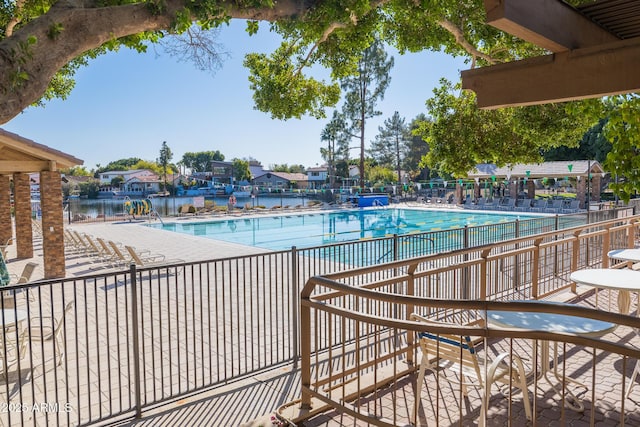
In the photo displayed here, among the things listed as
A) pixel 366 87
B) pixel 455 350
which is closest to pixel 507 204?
pixel 366 87

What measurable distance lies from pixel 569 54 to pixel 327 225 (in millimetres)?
24155

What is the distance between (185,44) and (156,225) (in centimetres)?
1987

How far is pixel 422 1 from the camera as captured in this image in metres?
6.46

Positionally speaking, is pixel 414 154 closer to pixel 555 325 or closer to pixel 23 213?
pixel 23 213

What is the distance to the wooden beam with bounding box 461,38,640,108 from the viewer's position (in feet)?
11.0

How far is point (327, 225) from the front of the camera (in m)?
27.5

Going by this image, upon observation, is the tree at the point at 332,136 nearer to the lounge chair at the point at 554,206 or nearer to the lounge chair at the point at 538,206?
the lounge chair at the point at 538,206

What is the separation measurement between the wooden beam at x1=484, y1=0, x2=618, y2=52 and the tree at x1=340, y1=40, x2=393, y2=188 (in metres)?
42.3

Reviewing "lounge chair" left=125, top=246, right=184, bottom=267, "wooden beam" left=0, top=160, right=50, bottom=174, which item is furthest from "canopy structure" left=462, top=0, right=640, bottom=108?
"wooden beam" left=0, top=160, right=50, bottom=174

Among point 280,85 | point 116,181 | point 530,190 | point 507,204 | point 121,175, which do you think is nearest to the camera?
point 280,85

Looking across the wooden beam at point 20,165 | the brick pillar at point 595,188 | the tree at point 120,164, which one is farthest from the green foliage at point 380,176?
the tree at point 120,164

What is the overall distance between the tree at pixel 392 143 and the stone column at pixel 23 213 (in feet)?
188

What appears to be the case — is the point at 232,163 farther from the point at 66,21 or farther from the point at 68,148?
the point at 66,21

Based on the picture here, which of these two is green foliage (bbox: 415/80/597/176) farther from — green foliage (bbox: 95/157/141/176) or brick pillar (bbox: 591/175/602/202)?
green foliage (bbox: 95/157/141/176)
